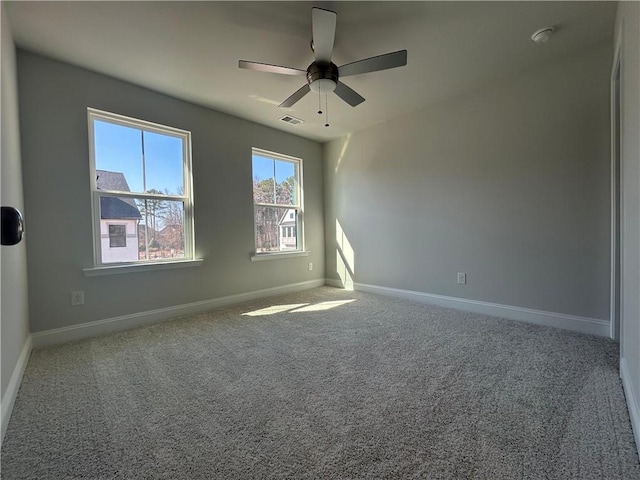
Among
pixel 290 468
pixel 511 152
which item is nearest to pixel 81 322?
pixel 290 468

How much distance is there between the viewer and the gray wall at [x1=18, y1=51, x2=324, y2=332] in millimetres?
2445

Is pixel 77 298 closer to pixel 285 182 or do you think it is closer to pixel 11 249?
pixel 11 249

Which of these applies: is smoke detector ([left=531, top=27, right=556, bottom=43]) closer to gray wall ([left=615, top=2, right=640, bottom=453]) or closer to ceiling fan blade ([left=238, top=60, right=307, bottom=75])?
gray wall ([left=615, top=2, right=640, bottom=453])

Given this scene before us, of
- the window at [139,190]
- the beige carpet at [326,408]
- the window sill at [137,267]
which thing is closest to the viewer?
the beige carpet at [326,408]

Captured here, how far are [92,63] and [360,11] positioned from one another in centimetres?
239

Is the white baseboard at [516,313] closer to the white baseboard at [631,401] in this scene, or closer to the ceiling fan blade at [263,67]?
the white baseboard at [631,401]

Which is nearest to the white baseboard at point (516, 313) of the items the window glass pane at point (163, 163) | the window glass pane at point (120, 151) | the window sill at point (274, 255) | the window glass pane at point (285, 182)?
the window sill at point (274, 255)

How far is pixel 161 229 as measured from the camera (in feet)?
10.6

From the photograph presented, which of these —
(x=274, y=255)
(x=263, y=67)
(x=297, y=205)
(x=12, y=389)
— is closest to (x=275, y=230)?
(x=274, y=255)

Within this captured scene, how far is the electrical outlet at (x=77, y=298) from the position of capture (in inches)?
103

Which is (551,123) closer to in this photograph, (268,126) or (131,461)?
(268,126)

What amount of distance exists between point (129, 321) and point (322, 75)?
296 cm

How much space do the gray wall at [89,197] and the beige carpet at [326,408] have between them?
50 centimetres

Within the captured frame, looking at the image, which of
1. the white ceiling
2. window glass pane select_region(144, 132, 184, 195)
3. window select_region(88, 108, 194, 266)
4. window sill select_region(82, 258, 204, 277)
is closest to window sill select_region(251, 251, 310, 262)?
window sill select_region(82, 258, 204, 277)
